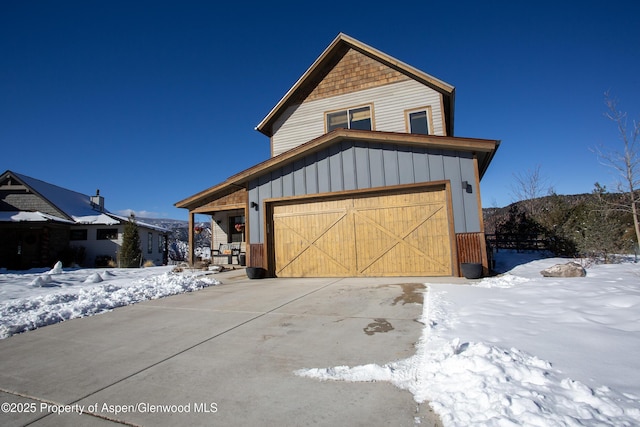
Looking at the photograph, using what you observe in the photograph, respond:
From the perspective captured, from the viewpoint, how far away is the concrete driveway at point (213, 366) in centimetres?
180

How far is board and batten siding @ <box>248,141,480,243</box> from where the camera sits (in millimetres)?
7043

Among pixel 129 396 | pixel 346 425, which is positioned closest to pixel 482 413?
pixel 346 425

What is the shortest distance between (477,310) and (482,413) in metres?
2.35

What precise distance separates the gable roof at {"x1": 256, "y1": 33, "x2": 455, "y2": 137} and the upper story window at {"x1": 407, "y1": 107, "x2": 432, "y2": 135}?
870mm

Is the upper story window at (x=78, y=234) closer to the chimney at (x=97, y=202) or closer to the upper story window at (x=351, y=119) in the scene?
the chimney at (x=97, y=202)

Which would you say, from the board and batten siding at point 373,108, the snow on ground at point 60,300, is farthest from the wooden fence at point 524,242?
the snow on ground at point 60,300

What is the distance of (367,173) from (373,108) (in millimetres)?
3743

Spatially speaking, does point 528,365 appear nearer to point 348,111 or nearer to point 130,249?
point 348,111

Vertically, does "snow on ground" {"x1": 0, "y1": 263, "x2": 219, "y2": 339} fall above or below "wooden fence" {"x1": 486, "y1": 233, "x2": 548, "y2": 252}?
below

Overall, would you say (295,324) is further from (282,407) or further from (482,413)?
(482,413)

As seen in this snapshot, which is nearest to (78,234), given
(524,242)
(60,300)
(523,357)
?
(60,300)

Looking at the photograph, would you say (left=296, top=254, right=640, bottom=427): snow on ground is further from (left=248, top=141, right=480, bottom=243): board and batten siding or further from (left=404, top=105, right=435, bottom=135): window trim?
(left=404, top=105, right=435, bottom=135): window trim

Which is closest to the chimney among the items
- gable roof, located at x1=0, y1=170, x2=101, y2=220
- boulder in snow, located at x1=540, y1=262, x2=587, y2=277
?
gable roof, located at x1=0, y1=170, x2=101, y2=220

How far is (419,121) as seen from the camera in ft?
32.8
